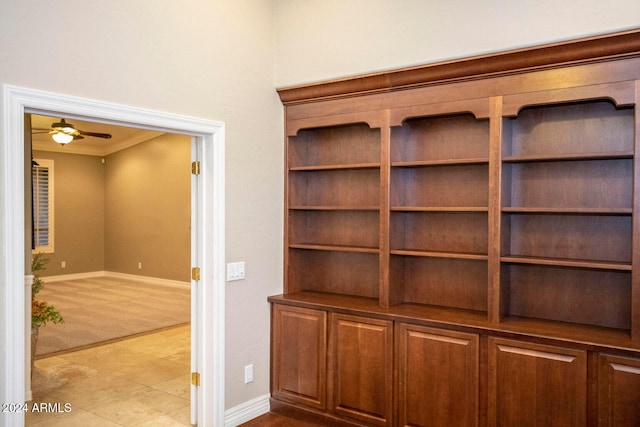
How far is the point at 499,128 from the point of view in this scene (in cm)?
285

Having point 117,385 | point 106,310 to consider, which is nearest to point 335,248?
point 117,385

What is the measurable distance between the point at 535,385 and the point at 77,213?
1020 centimetres

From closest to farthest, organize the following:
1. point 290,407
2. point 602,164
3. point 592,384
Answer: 1. point 592,384
2. point 602,164
3. point 290,407

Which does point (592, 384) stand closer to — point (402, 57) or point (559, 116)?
point (559, 116)

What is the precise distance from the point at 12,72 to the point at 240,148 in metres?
1.48

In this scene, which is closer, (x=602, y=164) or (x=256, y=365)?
(x=602, y=164)

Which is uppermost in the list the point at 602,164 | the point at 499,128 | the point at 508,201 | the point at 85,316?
the point at 499,128

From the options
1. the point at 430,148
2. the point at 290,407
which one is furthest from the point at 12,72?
the point at 290,407

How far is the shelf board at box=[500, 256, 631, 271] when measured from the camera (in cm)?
252

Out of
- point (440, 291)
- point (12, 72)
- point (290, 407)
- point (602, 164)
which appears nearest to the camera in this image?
point (12, 72)

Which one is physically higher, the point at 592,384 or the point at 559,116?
the point at 559,116

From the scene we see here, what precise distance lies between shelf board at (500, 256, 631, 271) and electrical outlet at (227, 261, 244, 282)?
175cm

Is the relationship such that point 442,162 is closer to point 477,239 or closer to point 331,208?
point 477,239

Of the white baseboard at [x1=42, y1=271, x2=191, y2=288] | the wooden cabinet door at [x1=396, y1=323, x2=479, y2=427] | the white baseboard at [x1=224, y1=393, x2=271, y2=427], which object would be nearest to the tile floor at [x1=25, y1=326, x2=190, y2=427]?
the white baseboard at [x1=224, y1=393, x2=271, y2=427]
